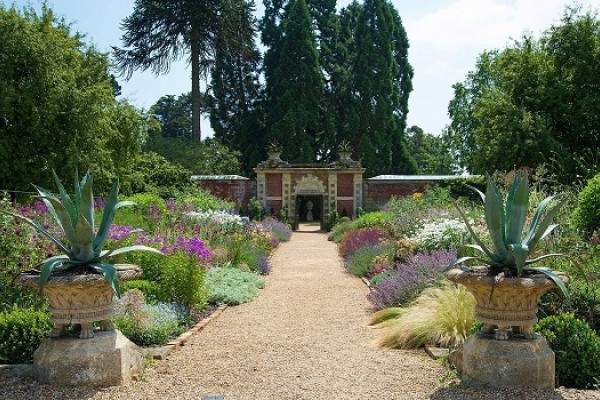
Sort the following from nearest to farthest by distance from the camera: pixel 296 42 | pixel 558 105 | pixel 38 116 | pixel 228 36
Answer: pixel 38 116
pixel 558 105
pixel 228 36
pixel 296 42

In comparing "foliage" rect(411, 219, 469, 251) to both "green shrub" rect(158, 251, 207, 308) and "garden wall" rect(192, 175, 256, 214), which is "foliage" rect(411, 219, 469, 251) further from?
"garden wall" rect(192, 175, 256, 214)

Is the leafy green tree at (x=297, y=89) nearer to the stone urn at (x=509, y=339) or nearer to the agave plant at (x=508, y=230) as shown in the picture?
the agave plant at (x=508, y=230)

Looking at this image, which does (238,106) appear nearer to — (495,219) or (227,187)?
(227,187)

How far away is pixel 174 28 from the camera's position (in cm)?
→ 3006

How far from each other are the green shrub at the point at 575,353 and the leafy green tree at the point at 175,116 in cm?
4839

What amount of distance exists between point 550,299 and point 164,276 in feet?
14.6

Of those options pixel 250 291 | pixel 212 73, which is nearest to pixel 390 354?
pixel 250 291

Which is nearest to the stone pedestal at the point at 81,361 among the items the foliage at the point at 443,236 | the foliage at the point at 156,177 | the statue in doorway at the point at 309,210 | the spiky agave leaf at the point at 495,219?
the spiky agave leaf at the point at 495,219

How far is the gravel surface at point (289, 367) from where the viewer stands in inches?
162

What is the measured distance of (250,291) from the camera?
367 inches

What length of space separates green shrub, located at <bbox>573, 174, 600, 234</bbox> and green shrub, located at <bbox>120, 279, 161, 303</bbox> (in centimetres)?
685

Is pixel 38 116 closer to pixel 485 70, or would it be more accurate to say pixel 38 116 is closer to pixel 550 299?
pixel 550 299

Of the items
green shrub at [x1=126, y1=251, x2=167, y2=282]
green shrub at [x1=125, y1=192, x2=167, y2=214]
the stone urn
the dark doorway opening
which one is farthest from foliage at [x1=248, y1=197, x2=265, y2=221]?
the stone urn

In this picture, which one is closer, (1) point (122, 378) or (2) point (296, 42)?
(1) point (122, 378)
